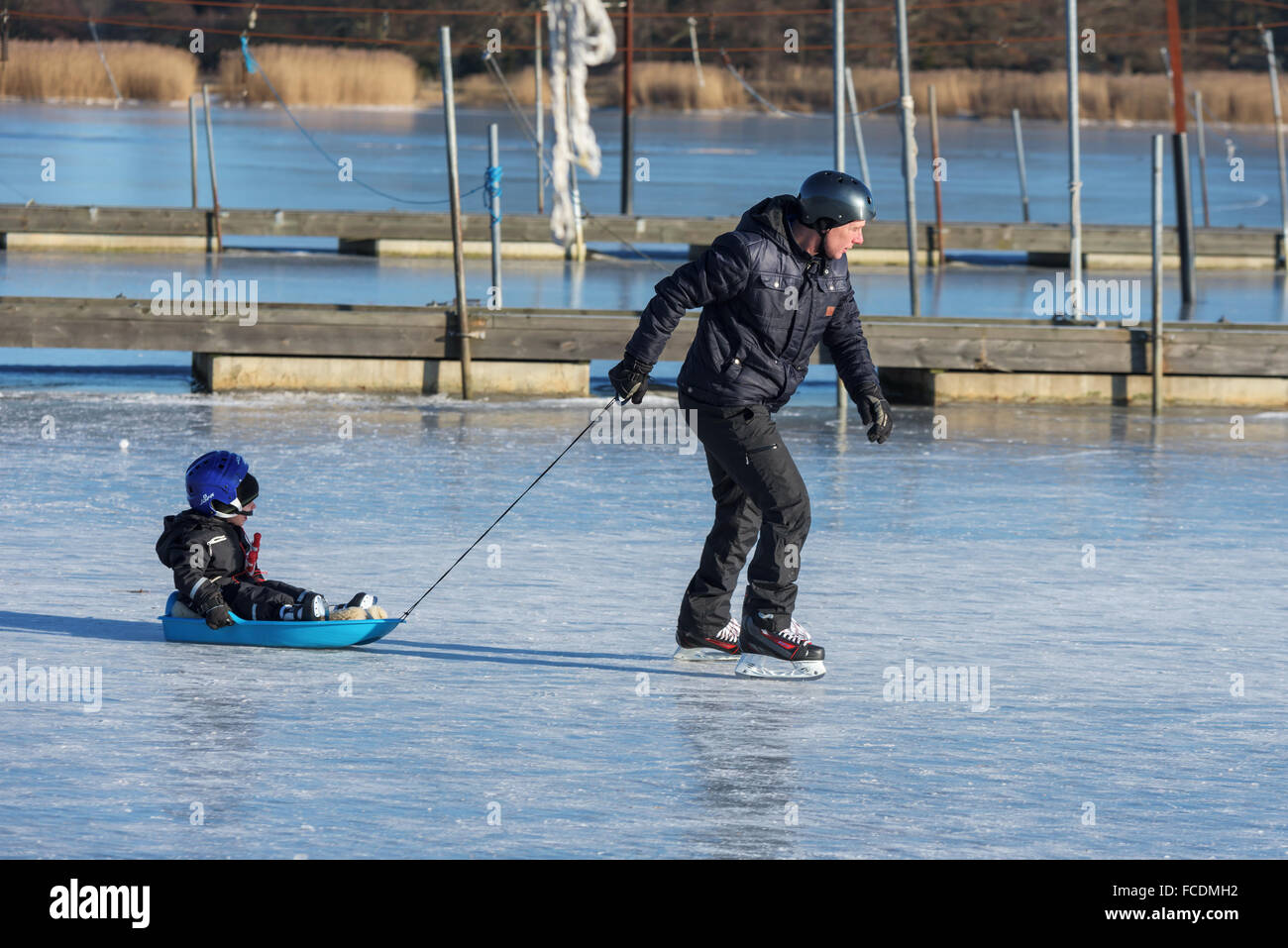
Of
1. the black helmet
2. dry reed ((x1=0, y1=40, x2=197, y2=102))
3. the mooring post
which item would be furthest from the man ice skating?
dry reed ((x1=0, y1=40, x2=197, y2=102))

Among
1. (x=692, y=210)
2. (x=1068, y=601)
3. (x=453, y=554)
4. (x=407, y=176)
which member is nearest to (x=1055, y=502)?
(x=1068, y=601)

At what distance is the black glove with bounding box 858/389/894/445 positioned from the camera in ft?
19.2

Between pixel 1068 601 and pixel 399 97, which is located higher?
pixel 399 97

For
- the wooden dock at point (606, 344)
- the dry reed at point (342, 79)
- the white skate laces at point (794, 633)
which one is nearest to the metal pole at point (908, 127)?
the wooden dock at point (606, 344)

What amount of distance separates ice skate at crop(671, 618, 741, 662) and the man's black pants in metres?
0.03

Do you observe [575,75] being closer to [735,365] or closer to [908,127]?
[908,127]

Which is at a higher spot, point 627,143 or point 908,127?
point 627,143

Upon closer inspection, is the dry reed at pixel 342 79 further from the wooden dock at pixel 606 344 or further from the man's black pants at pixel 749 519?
the man's black pants at pixel 749 519

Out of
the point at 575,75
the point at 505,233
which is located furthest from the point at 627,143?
the point at 575,75

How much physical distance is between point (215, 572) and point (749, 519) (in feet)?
5.61

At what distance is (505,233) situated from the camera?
21.3 metres

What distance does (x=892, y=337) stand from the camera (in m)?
12.2

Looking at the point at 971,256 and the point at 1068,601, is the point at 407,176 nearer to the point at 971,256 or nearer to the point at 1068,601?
the point at 971,256
